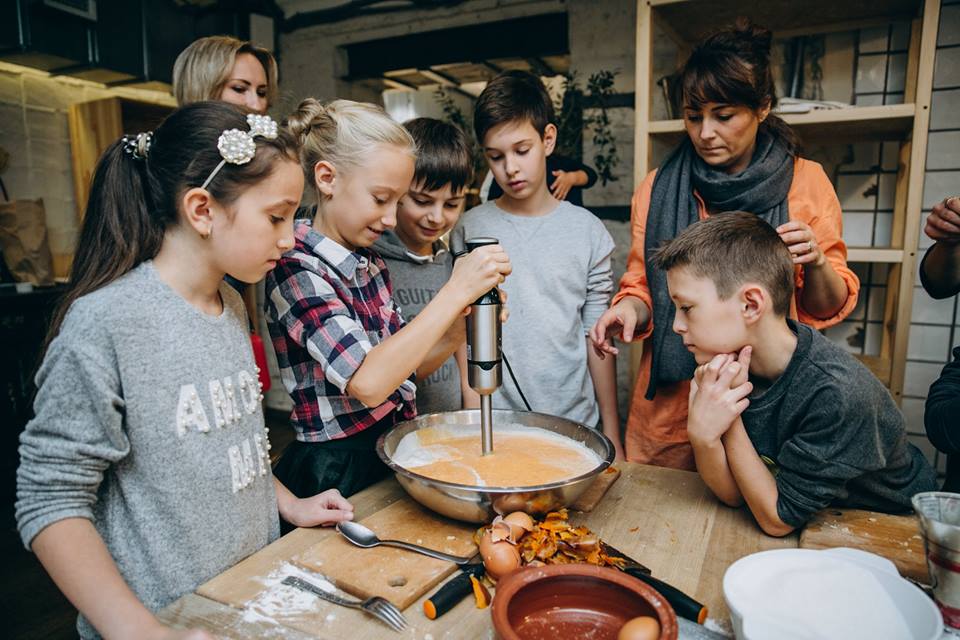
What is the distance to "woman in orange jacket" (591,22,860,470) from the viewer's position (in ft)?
5.32

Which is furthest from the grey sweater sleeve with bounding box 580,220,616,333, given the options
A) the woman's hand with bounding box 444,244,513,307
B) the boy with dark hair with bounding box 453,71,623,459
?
the woman's hand with bounding box 444,244,513,307

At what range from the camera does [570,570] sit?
83cm

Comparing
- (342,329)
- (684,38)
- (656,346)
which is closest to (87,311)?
(342,329)

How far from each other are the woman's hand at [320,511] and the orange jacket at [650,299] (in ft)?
3.40

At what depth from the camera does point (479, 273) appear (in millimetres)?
1177

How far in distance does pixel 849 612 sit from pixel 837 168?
8.05ft

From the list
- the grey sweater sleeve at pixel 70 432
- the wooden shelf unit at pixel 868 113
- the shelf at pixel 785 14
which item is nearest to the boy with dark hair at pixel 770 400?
the grey sweater sleeve at pixel 70 432

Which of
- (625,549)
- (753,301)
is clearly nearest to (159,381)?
(625,549)

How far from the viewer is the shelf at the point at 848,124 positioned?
6.98ft

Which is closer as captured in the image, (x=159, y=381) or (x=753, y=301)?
(x=159, y=381)

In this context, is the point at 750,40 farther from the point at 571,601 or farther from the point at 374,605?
the point at 374,605

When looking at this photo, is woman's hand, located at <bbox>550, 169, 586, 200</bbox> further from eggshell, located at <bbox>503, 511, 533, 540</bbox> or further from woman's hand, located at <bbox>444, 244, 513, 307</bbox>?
eggshell, located at <bbox>503, 511, 533, 540</bbox>

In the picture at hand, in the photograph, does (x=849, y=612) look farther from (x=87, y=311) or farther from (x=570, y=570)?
(x=87, y=311)

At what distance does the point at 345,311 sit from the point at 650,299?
101 cm
